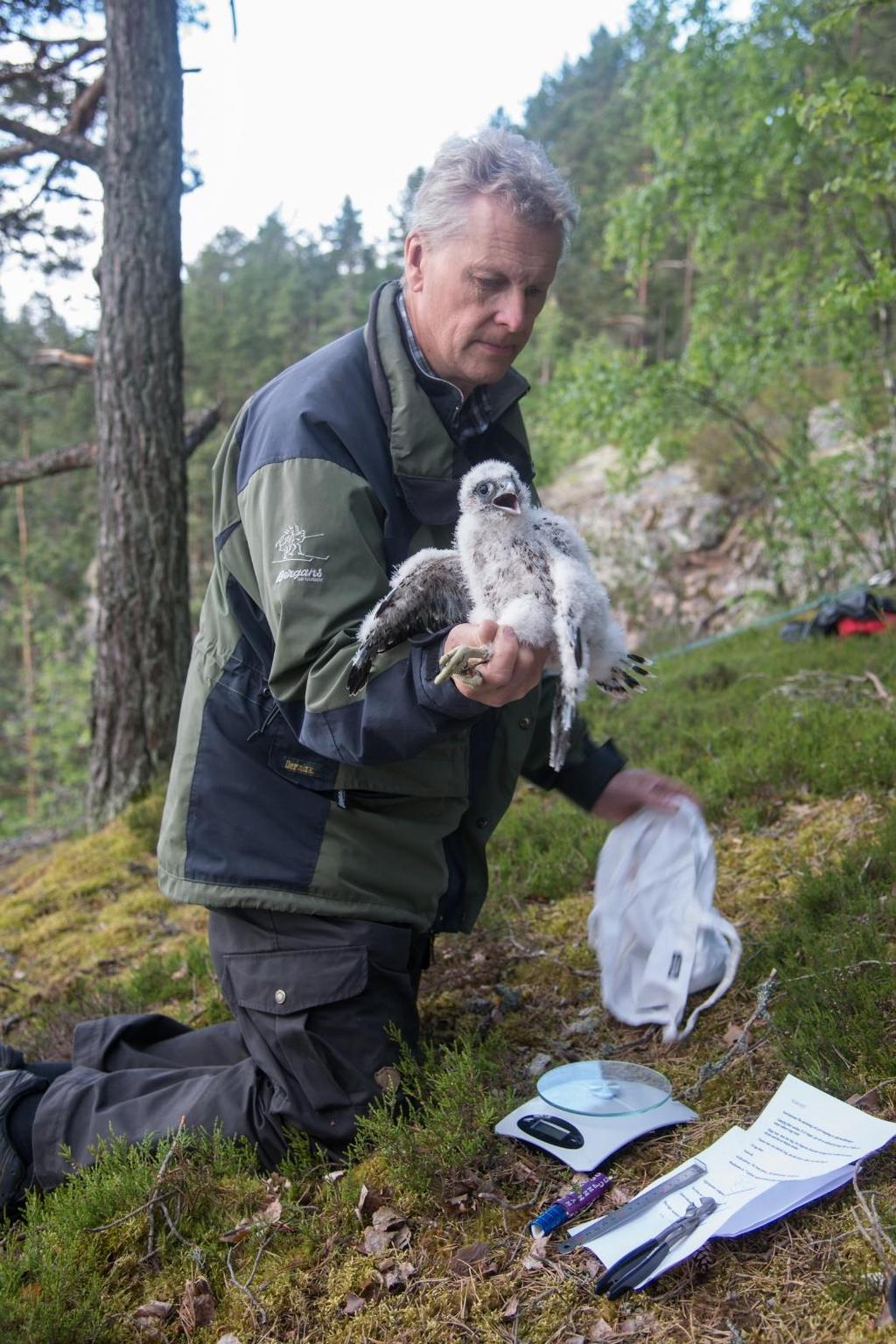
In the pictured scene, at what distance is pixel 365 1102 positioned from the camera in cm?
336

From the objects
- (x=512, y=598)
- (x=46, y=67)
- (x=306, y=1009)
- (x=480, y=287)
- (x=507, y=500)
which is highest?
(x=46, y=67)

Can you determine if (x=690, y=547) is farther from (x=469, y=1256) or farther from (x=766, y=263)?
(x=469, y=1256)

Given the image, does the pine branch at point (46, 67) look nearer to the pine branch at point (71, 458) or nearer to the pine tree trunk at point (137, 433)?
the pine tree trunk at point (137, 433)

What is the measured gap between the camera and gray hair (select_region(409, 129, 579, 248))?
10.3ft

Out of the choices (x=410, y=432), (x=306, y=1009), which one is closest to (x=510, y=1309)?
(x=306, y=1009)

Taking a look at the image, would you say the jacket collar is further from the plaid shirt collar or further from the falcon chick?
the falcon chick

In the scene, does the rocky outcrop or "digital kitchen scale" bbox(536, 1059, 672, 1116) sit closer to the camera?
"digital kitchen scale" bbox(536, 1059, 672, 1116)

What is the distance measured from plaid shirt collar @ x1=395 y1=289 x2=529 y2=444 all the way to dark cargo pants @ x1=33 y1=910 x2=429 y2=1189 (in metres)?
1.80

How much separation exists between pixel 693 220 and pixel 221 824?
10.7 m

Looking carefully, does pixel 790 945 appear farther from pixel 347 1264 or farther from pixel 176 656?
pixel 176 656

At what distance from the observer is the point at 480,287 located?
318 centimetres

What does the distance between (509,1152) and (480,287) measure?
2.74m

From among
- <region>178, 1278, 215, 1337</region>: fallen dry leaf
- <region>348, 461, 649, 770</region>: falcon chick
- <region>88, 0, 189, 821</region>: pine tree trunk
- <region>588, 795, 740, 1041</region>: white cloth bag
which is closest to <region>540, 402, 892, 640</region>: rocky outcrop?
<region>88, 0, 189, 821</region>: pine tree trunk

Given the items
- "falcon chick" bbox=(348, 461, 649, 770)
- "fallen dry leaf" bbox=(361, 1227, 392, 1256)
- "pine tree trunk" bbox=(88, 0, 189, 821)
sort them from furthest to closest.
Answer: "pine tree trunk" bbox=(88, 0, 189, 821)
"fallen dry leaf" bbox=(361, 1227, 392, 1256)
"falcon chick" bbox=(348, 461, 649, 770)
